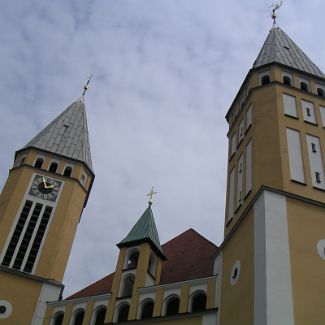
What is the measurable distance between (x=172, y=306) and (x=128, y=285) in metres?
3.25

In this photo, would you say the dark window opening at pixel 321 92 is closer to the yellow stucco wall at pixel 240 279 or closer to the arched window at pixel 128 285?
the yellow stucco wall at pixel 240 279

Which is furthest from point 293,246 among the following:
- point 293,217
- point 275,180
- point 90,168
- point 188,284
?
point 90,168

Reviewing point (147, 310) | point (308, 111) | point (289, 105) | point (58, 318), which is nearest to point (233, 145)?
point (289, 105)

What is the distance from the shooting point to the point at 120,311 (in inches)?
953

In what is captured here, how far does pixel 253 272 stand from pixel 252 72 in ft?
44.0

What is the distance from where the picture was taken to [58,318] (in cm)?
2614

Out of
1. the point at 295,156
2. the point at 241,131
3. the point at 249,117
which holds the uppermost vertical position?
the point at 249,117

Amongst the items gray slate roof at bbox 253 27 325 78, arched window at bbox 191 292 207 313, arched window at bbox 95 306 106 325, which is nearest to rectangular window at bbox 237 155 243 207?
arched window at bbox 191 292 207 313

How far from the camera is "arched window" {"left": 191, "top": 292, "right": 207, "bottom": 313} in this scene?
73.6 feet

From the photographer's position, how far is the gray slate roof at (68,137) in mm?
34750

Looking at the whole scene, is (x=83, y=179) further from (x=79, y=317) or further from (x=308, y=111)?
(x=308, y=111)

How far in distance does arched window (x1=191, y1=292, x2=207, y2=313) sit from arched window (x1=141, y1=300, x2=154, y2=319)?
2003 millimetres

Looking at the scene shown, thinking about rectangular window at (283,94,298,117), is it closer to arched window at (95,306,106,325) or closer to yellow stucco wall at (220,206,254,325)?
yellow stucco wall at (220,206,254,325)

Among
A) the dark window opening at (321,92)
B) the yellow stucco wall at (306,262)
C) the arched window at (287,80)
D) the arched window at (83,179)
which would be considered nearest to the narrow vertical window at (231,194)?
the yellow stucco wall at (306,262)
